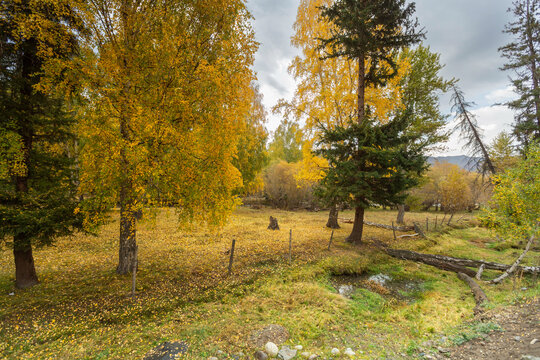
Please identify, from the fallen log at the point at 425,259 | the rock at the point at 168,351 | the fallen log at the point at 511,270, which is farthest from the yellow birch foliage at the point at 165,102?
the fallen log at the point at 511,270

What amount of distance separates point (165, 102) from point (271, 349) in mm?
7274

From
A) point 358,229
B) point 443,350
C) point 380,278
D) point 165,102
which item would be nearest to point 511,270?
point 380,278

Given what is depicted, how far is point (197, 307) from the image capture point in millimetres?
6336

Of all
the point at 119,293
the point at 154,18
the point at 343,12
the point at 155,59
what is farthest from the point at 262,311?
A: the point at 343,12

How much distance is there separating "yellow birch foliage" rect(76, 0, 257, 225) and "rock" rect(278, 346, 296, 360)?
13.1 feet

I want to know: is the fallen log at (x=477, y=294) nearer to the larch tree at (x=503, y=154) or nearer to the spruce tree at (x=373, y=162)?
the spruce tree at (x=373, y=162)

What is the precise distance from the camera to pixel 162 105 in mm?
6777

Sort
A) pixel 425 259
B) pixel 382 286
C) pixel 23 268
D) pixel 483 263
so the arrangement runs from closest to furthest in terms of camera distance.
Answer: pixel 23 268 < pixel 382 286 < pixel 483 263 < pixel 425 259

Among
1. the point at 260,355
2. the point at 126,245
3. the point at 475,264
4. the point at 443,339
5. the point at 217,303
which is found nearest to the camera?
the point at 260,355

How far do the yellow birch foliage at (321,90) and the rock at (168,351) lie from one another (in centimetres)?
1190

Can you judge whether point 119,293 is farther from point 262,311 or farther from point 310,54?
point 310,54

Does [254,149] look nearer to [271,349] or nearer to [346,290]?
[346,290]

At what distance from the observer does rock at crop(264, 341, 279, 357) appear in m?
4.48

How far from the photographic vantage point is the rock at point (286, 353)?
442cm
